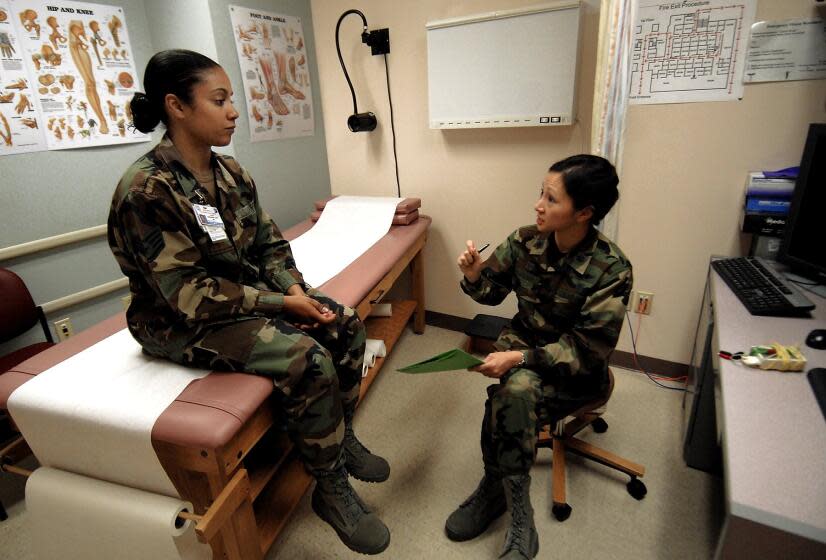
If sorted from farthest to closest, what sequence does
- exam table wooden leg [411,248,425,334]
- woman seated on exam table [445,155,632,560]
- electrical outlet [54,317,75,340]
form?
exam table wooden leg [411,248,425,334]
electrical outlet [54,317,75,340]
woman seated on exam table [445,155,632,560]

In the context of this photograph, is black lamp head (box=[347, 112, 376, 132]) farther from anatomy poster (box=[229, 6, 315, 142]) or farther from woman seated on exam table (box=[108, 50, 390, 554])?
woman seated on exam table (box=[108, 50, 390, 554])

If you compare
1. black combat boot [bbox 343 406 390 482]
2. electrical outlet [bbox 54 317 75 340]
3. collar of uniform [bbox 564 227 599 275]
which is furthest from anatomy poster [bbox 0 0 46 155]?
collar of uniform [bbox 564 227 599 275]

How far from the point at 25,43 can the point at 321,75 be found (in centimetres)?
135

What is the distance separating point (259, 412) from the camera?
1195 mm

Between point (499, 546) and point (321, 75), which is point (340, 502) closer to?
point (499, 546)

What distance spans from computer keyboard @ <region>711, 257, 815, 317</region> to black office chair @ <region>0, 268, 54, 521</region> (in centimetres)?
259

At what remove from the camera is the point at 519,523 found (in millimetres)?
1336

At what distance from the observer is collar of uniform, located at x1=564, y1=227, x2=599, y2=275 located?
53.4 inches

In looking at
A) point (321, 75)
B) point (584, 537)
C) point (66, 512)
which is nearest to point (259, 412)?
point (66, 512)

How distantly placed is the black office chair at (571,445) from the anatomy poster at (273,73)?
76.0 inches

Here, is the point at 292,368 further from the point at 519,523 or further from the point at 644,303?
the point at 644,303

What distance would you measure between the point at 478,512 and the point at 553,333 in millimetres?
630

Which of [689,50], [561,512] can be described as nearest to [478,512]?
[561,512]

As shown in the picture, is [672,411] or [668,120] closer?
[668,120]
